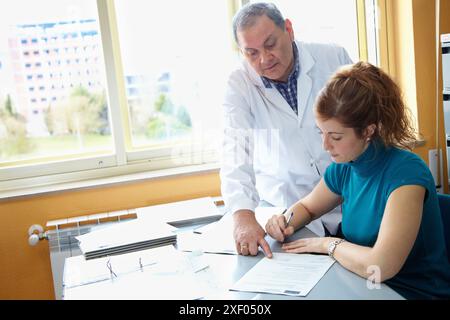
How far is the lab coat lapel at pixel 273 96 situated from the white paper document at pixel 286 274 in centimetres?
62

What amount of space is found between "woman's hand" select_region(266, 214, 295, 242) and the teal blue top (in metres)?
0.19

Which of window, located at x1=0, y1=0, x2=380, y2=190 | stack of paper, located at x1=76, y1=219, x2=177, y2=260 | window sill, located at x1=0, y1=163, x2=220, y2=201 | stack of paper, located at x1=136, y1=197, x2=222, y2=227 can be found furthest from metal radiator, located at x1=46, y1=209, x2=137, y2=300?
stack of paper, located at x1=76, y1=219, x2=177, y2=260

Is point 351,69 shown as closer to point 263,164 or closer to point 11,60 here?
point 263,164

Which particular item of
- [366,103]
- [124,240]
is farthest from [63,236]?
[366,103]

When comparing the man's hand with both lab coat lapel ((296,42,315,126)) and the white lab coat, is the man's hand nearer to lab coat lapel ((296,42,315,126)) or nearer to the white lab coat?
the white lab coat

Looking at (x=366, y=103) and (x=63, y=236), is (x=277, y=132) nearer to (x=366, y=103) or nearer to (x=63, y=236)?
(x=366, y=103)

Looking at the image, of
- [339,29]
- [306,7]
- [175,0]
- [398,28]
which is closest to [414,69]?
[398,28]

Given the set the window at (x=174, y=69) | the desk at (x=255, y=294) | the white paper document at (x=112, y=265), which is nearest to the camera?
the desk at (x=255, y=294)

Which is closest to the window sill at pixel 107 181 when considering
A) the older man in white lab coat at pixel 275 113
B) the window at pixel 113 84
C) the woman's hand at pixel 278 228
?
the window at pixel 113 84

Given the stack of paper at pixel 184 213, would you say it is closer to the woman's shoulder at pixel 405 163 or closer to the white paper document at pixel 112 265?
the white paper document at pixel 112 265

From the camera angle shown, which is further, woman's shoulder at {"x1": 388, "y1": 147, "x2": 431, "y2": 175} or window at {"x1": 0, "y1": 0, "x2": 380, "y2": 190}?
window at {"x1": 0, "y1": 0, "x2": 380, "y2": 190}

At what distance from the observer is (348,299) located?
42.1 inches

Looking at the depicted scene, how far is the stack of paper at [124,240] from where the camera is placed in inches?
60.2

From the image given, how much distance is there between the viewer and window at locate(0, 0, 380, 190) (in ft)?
8.07
